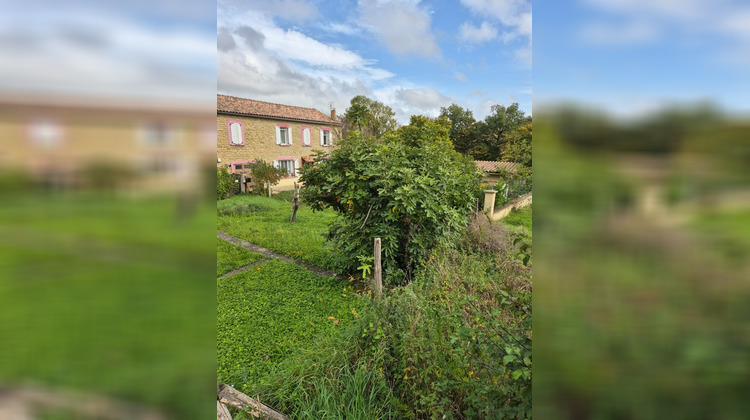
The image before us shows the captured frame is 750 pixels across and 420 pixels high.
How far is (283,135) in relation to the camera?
62.5 ft

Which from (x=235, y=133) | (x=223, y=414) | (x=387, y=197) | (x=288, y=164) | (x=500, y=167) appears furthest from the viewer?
(x=288, y=164)

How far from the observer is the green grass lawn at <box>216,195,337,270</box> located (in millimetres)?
7127

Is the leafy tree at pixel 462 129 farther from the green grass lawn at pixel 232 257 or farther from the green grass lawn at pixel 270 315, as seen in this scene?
the green grass lawn at pixel 270 315

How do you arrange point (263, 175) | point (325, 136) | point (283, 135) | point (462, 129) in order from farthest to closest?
1. point (462, 129)
2. point (325, 136)
3. point (283, 135)
4. point (263, 175)

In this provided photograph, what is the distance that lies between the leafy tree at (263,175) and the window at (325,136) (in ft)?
21.5

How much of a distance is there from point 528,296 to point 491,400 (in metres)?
0.61

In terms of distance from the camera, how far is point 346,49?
1911mm

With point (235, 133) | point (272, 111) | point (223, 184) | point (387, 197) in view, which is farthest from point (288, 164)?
point (387, 197)

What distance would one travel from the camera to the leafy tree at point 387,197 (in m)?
5.00
